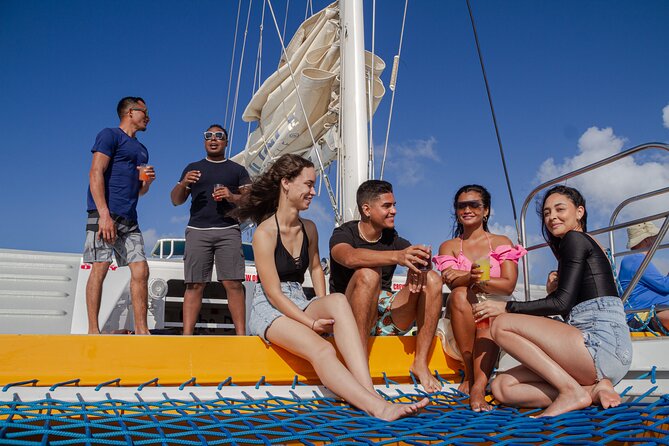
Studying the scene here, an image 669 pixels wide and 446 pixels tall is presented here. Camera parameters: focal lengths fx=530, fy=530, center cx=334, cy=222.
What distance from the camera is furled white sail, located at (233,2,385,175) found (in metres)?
6.35

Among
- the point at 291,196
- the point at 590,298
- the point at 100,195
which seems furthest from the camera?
the point at 100,195

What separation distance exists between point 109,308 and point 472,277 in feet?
14.0

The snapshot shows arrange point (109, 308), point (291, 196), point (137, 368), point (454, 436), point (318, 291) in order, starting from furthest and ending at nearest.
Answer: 1. point (109, 308)
2. point (318, 291)
3. point (291, 196)
4. point (137, 368)
5. point (454, 436)

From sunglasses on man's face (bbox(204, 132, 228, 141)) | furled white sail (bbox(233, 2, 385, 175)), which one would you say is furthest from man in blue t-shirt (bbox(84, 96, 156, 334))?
furled white sail (bbox(233, 2, 385, 175))

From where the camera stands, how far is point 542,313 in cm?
252

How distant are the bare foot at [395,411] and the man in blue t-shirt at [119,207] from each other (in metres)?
2.23

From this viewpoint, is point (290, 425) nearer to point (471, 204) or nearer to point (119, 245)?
point (471, 204)

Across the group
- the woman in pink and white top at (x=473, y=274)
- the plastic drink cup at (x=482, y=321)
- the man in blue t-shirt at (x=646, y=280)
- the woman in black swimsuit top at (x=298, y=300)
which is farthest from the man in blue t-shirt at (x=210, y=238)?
the man in blue t-shirt at (x=646, y=280)

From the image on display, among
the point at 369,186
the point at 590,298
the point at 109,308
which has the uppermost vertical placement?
the point at 369,186

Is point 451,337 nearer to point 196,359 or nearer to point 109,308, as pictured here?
point 196,359

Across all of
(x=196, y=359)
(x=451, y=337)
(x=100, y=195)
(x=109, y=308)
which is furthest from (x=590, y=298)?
(x=109, y=308)

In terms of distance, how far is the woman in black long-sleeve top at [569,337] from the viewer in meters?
2.34

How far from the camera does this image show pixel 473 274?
274 cm

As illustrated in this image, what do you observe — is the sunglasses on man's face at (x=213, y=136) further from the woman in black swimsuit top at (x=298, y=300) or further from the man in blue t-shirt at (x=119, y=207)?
the woman in black swimsuit top at (x=298, y=300)
